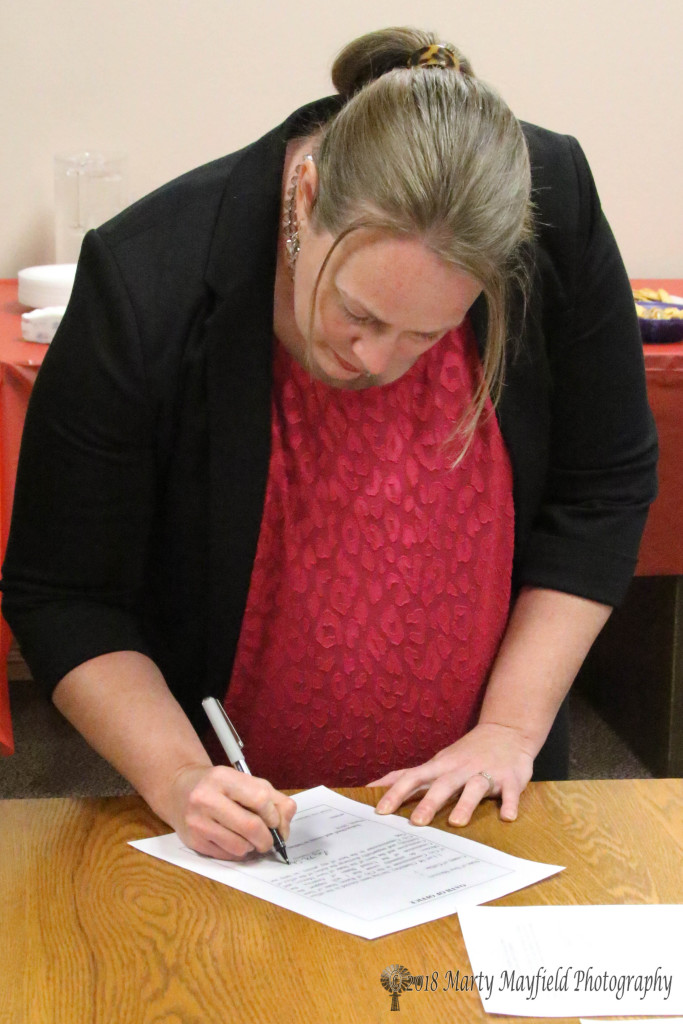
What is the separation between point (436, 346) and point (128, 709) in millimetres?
496

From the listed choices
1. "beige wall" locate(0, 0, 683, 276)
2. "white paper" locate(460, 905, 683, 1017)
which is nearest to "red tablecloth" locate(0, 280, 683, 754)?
"beige wall" locate(0, 0, 683, 276)

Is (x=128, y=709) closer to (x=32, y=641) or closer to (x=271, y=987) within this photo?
(x=32, y=641)

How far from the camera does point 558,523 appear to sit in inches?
52.3

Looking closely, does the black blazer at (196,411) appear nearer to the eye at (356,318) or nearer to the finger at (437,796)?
the eye at (356,318)

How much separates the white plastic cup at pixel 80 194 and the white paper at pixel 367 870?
1852 millimetres

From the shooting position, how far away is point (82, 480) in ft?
3.73

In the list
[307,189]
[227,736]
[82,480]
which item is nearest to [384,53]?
[307,189]

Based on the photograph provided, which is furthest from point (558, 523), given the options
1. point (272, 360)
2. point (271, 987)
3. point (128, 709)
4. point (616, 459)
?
point (271, 987)

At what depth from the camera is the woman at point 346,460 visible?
1.02 m

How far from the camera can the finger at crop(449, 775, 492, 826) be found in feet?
3.48

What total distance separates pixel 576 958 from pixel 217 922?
0.27 metres

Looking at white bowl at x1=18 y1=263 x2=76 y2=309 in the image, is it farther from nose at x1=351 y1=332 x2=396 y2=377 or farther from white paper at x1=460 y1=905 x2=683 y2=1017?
white paper at x1=460 y1=905 x2=683 y2=1017

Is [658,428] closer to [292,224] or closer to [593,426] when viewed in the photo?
[593,426]

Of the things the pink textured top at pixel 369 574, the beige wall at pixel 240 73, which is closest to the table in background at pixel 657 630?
the beige wall at pixel 240 73
